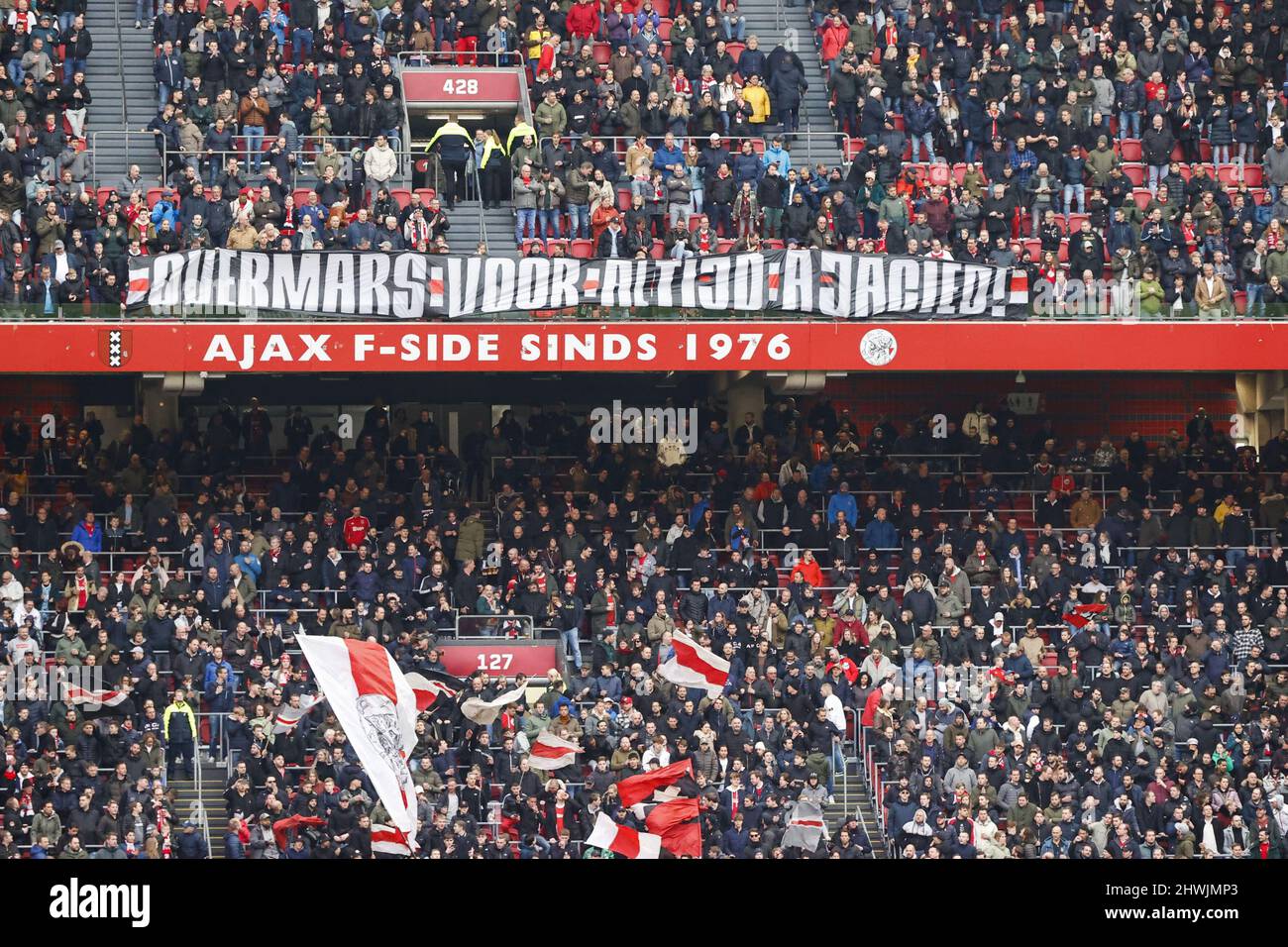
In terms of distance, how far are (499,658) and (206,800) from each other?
3.98 metres

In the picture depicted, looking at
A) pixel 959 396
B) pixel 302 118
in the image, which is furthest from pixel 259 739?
pixel 959 396

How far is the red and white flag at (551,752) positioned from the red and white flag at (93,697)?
172 inches

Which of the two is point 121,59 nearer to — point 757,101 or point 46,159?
point 46,159

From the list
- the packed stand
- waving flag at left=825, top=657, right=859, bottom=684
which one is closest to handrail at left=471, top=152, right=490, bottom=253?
the packed stand

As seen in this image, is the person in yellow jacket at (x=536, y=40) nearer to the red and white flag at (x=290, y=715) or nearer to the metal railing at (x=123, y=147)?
the metal railing at (x=123, y=147)

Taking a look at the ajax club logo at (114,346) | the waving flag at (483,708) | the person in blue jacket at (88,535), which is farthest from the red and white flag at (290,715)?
the ajax club logo at (114,346)

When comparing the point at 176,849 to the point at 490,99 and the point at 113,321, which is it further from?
the point at 490,99

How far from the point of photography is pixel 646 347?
26.6 m

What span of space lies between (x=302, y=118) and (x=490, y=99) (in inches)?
104

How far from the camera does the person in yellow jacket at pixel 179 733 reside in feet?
75.1


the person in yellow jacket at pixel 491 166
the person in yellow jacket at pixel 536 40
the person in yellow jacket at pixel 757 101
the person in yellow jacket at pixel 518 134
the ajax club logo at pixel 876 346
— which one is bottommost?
the ajax club logo at pixel 876 346

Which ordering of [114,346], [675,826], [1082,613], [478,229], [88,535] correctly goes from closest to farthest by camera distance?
1. [675,826]
2. [1082,613]
3. [114,346]
4. [88,535]
5. [478,229]

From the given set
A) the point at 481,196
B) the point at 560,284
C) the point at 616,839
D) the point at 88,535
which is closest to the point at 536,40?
the point at 481,196

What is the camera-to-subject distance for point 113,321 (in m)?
26.3
